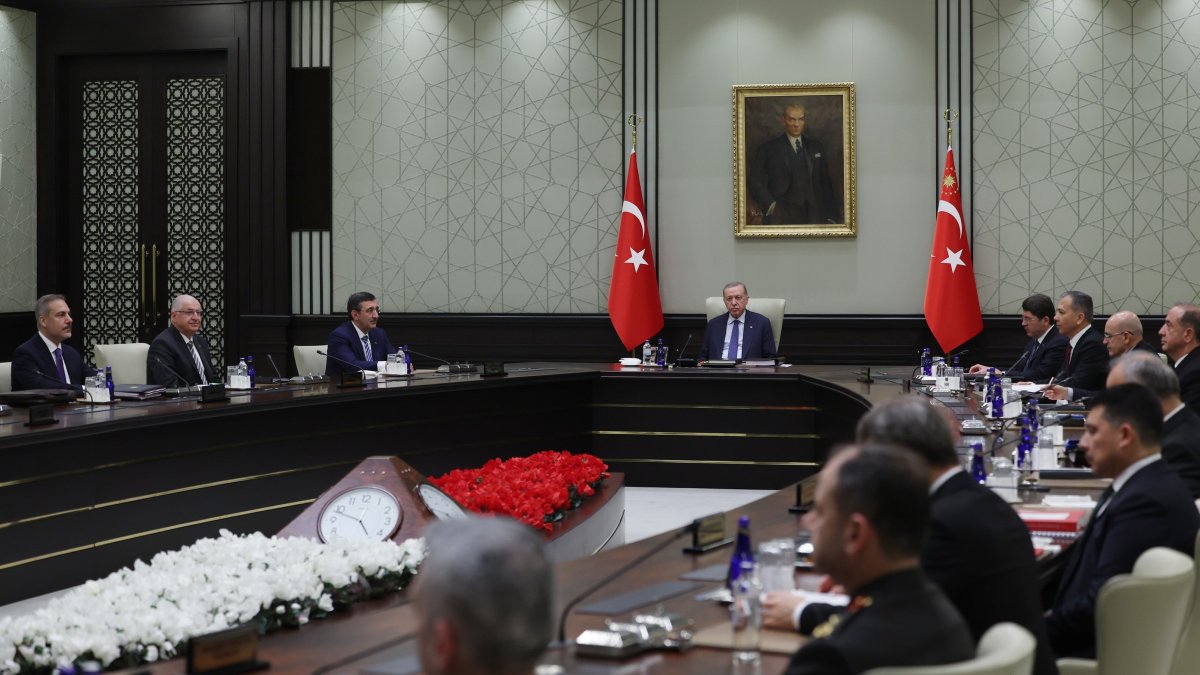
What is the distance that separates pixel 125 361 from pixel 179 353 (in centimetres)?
43

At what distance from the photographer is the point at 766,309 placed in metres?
8.26

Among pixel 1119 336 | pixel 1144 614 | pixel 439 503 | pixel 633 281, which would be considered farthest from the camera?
pixel 633 281

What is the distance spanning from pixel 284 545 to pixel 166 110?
710 centimetres

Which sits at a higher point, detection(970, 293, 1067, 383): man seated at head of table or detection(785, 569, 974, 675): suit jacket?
detection(970, 293, 1067, 383): man seated at head of table

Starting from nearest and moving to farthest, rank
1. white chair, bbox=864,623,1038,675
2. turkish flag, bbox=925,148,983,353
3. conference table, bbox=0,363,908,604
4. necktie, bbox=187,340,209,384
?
white chair, bbox=864,623,1038,675, conference table, bbox=0,363,908,604, necktie, bbox=187,340,209,384, turkish flag, bbox=925,148,983,353

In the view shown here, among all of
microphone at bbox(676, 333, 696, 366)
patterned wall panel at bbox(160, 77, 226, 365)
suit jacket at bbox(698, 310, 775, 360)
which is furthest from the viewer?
patterned wall panel at bbox(160, 77, 226, 365)

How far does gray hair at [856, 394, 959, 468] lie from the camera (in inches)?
96.3

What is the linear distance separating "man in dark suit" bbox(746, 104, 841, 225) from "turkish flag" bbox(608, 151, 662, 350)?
2.81 ft

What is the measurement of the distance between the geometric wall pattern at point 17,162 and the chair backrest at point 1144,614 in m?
8.55

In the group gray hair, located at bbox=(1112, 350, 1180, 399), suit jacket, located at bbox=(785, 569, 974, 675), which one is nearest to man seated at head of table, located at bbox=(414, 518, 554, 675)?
suit jacket, located at bbox=(785, 569, 974, 675)

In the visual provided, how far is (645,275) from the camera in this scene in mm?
8797

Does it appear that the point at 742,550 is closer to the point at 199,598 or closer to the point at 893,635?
the point at 893,635

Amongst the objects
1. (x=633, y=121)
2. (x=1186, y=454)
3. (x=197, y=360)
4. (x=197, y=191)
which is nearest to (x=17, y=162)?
(x=197, y=191)

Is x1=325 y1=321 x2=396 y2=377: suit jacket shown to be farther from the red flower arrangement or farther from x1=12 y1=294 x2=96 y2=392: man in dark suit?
the red flower arrangement
